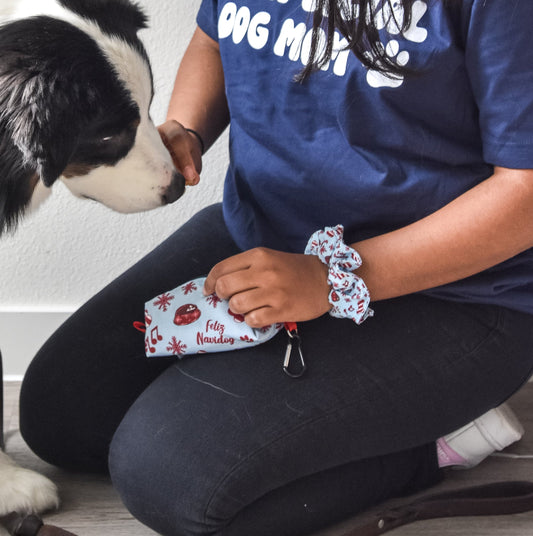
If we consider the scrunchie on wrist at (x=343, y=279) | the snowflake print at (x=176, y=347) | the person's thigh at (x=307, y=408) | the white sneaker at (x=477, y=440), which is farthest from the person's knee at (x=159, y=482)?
the white sneaker at (x=477, y=440)

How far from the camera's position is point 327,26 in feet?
3.33

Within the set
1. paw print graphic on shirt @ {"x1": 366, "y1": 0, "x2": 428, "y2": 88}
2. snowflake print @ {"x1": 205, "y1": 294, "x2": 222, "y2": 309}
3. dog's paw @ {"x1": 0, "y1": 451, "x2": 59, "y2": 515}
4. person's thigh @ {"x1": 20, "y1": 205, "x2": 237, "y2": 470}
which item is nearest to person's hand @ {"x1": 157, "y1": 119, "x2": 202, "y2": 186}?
person's thigh @ {"x1": 20, "y1": 205, "x2": 237, "y2": 470}

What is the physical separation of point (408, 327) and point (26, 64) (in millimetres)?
604

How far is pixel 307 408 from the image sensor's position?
99 cm

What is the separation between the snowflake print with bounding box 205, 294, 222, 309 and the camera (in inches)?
41.3

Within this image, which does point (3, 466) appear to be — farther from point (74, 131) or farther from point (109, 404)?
point (74, 131)

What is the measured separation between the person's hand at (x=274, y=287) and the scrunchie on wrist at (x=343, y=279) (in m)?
0.01

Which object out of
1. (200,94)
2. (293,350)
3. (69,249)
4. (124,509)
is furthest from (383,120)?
(69,249)

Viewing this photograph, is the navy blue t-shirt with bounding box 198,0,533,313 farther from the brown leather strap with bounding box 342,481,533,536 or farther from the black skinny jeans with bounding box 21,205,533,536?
the brown leather strap with bounding box 342,481,533,536

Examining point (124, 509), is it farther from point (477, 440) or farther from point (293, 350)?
point (477, 440)

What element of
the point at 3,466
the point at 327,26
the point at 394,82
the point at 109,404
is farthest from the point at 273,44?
the point at 3,466

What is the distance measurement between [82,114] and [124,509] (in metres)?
0.60

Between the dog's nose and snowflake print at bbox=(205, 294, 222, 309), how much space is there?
0.21 m


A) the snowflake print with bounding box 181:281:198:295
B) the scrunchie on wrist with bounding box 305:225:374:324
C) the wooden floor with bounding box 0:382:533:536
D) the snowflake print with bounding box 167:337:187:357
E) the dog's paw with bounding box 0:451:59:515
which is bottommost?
the wooden floor with bounding box 0:382:533:536
